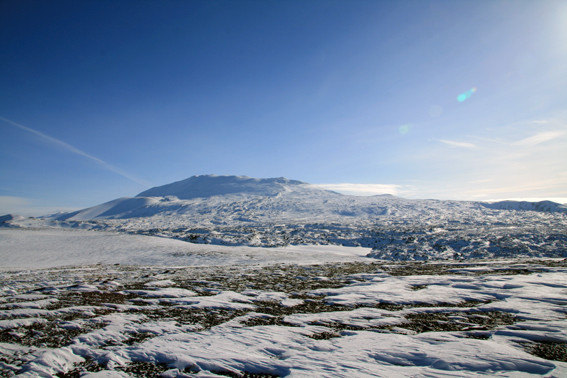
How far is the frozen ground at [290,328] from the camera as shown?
17.8ft

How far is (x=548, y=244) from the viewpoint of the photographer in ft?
105

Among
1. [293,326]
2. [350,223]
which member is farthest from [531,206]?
[293,326]

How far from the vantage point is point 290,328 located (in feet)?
25.5

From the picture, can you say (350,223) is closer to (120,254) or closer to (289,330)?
(120,254)

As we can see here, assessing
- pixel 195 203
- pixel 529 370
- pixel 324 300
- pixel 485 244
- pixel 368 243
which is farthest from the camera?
pixel 195 203

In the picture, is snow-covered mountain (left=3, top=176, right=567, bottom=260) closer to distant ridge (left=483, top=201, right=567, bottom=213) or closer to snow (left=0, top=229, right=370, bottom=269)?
distant ridge (left=483, top=201, right=567, bottom=213)

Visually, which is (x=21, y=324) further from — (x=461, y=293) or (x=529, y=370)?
(x=461, y=293)

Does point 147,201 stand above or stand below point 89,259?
above

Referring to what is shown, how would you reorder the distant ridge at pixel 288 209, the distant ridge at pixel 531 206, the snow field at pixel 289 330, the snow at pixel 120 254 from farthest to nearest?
the distant ridge at pixel 288 209, the distant ridge at pixel 531 206, the snow at pixel 120 254, the snow field at pixel 289 330

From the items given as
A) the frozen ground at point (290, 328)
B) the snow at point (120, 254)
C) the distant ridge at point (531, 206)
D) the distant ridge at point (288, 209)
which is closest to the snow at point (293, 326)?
the frozen ground at point (290, 328)

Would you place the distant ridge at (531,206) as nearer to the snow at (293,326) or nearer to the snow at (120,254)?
the snow at (120,254)

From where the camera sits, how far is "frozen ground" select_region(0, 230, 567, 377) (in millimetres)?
5414

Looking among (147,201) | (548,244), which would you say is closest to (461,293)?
(548,244)

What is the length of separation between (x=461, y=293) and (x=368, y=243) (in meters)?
35.0
